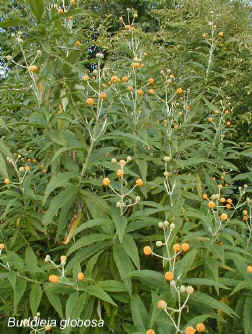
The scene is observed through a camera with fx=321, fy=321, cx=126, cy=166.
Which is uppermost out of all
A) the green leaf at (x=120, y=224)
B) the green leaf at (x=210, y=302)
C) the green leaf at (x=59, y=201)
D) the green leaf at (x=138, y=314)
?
the green leaf at (x=59, y=201)

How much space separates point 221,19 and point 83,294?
5.65 metres

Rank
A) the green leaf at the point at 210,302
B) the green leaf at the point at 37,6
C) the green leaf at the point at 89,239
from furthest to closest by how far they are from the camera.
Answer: the green leaf at the point at 37,6, the green leaf at the point at 89,239, the green leaf at the point at 210,302

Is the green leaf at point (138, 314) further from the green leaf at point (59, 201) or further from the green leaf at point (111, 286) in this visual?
the green leaf at point (59, 201)

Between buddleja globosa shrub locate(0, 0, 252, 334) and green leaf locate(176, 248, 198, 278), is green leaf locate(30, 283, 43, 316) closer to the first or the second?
buddleja globosa shrub locate(0, 0, 252, 334)

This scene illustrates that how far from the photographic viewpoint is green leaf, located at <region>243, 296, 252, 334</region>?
141 cm

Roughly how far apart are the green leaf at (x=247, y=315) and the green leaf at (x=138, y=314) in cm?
44

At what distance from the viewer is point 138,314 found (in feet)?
4.75

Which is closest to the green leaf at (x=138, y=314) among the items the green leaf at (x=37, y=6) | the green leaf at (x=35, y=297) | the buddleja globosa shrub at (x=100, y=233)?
the buddleja globosa shrub at (x=100, y=233)

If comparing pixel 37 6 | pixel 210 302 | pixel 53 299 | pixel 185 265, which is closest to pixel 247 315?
pixel 210 302

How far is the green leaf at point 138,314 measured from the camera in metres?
1.41

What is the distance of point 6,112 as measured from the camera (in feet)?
8.44

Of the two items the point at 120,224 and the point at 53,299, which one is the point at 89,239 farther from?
the point at 53,299

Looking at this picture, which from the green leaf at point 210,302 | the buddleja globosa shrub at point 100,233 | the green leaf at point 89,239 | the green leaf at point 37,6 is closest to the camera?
the green leaf at point 210,302

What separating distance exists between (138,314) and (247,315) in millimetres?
494
